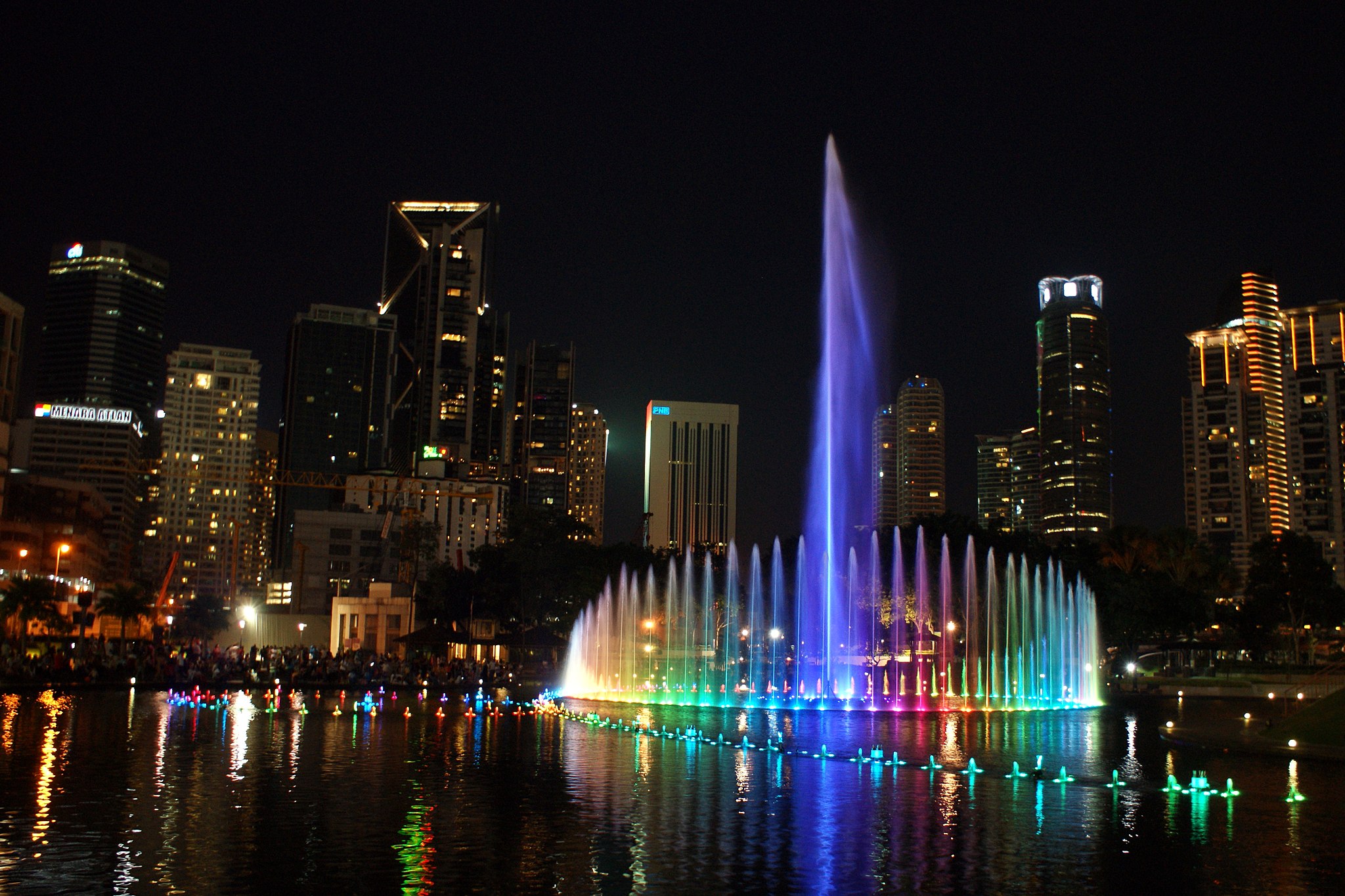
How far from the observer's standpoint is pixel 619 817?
1781 cm

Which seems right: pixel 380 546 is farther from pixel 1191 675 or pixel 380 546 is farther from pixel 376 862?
pixel 376 862

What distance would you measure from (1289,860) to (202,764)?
64.1 feet

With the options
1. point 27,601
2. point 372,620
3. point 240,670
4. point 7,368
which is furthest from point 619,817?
point 7,368

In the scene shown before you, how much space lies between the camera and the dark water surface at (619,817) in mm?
13617

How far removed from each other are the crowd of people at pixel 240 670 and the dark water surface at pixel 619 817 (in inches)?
941

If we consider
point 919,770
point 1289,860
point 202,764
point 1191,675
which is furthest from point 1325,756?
point 1191,675

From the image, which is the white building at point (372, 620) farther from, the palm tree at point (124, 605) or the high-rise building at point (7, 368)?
the high-rise building at point (7, 368)

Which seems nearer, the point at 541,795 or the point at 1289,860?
the point at 1289,860

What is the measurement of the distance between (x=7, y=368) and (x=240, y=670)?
207 ft

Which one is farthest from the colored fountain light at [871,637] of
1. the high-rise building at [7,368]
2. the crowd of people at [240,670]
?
the high-rise building at [7,368]

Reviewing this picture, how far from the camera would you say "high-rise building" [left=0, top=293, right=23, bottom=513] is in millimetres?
102688

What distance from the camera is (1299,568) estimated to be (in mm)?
96375

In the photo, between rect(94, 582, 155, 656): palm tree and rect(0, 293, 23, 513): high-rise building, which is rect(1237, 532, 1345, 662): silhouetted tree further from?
rect(0, 293, 23, 513): high-rise building

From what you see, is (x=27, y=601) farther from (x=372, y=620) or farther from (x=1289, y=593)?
(x=1289, y=593)
